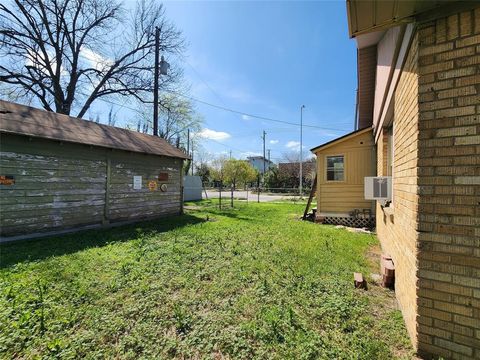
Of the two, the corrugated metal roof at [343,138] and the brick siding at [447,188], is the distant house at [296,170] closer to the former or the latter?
the corrugated metal roof at [343,138]

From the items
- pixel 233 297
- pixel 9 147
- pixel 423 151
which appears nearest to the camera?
pixel 423 151

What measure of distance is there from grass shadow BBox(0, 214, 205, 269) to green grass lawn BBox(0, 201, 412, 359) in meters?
0.05

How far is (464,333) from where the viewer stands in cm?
198

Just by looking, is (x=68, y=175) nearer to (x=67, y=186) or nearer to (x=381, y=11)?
(x=67, y=186)

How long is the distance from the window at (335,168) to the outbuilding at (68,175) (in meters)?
6.62

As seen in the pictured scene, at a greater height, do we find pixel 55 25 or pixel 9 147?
pixel 55 25

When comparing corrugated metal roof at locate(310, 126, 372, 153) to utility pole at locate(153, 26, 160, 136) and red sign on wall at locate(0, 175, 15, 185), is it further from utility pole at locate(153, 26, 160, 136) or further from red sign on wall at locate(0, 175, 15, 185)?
red sign on wall at locate(0, 175, 15, 185)

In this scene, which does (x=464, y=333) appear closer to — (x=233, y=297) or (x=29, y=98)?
(x=233, y=297)

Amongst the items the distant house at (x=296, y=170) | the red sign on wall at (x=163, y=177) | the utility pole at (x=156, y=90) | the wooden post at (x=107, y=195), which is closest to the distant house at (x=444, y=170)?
the wooden post at (x=107, y=195)

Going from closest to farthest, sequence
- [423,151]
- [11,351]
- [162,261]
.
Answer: [423,151]
[11,351]
[162,261]

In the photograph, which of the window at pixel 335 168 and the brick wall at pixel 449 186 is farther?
the window at pixel 335 168

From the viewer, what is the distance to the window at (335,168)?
964 centimetres

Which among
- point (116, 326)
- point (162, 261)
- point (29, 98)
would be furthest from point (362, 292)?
point (29, 98)

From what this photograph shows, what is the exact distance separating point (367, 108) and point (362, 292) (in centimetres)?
829
